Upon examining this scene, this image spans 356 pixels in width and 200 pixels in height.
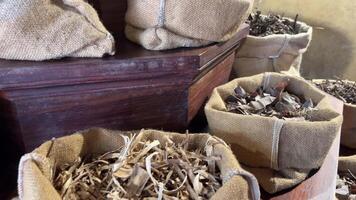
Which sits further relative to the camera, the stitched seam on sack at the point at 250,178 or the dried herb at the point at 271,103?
the dried herb at the point at 271,103

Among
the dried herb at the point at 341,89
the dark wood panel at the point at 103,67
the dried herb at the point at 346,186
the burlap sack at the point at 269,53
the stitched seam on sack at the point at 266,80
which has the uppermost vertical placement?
the dark wood panel at the point at 103,67

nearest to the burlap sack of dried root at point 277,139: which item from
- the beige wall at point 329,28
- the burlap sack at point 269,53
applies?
the burlap sack at point 269,53

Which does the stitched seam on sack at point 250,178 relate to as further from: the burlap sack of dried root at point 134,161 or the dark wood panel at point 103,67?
the dark wood panel at point 103,67

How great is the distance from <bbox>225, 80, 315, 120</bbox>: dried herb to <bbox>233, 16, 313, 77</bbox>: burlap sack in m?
0.26

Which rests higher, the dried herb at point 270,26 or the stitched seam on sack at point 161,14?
the stitched seam on sack at point 161,14

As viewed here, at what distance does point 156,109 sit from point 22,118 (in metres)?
0.22

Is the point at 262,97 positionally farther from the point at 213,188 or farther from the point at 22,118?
the point at 22,118

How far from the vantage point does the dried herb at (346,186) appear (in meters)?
0.94

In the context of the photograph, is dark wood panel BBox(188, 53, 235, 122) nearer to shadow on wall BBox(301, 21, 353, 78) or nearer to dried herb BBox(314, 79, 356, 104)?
dried herb BBox(314, 79, 356, 104)

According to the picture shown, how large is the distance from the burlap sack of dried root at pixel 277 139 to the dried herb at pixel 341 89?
0.55 m

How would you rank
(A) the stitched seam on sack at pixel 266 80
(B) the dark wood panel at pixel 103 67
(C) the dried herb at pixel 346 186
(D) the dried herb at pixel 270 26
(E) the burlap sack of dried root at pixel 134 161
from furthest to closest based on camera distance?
(D) the dried herb at pixel 270 26 → (C) the dried herb at pixel 346 186 → (A) the stitched seam on sack at pixel 266 80 → (B) the dark wood panel at pixel 103 67 → (E) the burlap sack of dried root at pixel 134 161

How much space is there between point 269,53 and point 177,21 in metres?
0.51

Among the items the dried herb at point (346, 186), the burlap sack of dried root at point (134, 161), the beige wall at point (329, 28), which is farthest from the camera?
the beige wall at point (329, 28)

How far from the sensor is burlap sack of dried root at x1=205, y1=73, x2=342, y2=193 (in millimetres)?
649
